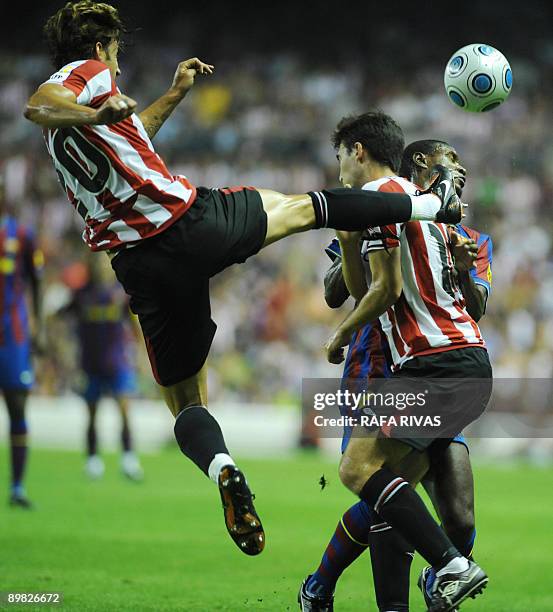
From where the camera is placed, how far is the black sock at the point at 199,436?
4.33 metres

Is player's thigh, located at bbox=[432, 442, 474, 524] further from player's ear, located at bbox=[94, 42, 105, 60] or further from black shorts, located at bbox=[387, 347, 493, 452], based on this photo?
player's ear, located at bbox=[94, 42, 105, 60]

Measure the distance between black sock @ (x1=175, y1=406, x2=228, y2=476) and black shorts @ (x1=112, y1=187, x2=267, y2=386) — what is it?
0.76 feet

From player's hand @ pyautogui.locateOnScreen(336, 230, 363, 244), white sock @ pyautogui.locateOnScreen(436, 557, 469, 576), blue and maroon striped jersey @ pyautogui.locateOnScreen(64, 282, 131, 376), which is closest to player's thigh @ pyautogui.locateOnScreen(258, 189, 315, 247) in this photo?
player's hand @ pyautogui.locateOnScreen(336, 230, 363, 244)

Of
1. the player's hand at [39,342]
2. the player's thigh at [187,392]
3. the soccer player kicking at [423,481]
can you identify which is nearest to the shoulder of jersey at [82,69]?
the soccer player kicking at [423,481]

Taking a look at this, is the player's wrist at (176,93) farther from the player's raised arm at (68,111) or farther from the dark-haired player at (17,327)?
the dark-haired player at (17,327)

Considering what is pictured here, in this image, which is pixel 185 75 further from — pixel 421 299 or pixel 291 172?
pixel 291 172

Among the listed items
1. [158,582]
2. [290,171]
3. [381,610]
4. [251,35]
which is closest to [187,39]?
[251,35]

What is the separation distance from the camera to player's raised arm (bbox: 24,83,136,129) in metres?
3.91

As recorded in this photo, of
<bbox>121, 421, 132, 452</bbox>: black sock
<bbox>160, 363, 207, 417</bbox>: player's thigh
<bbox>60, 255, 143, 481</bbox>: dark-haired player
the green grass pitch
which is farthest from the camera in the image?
<bbox>60, 255, 143, 481</bbox>: dark-haired player

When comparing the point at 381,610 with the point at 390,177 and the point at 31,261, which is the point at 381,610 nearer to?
the point at 390,177

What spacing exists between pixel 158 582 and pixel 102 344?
19.4ft

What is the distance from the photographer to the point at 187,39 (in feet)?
68.4

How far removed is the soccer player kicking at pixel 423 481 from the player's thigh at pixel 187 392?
2.11 feet

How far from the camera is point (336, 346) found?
14.5 feet
